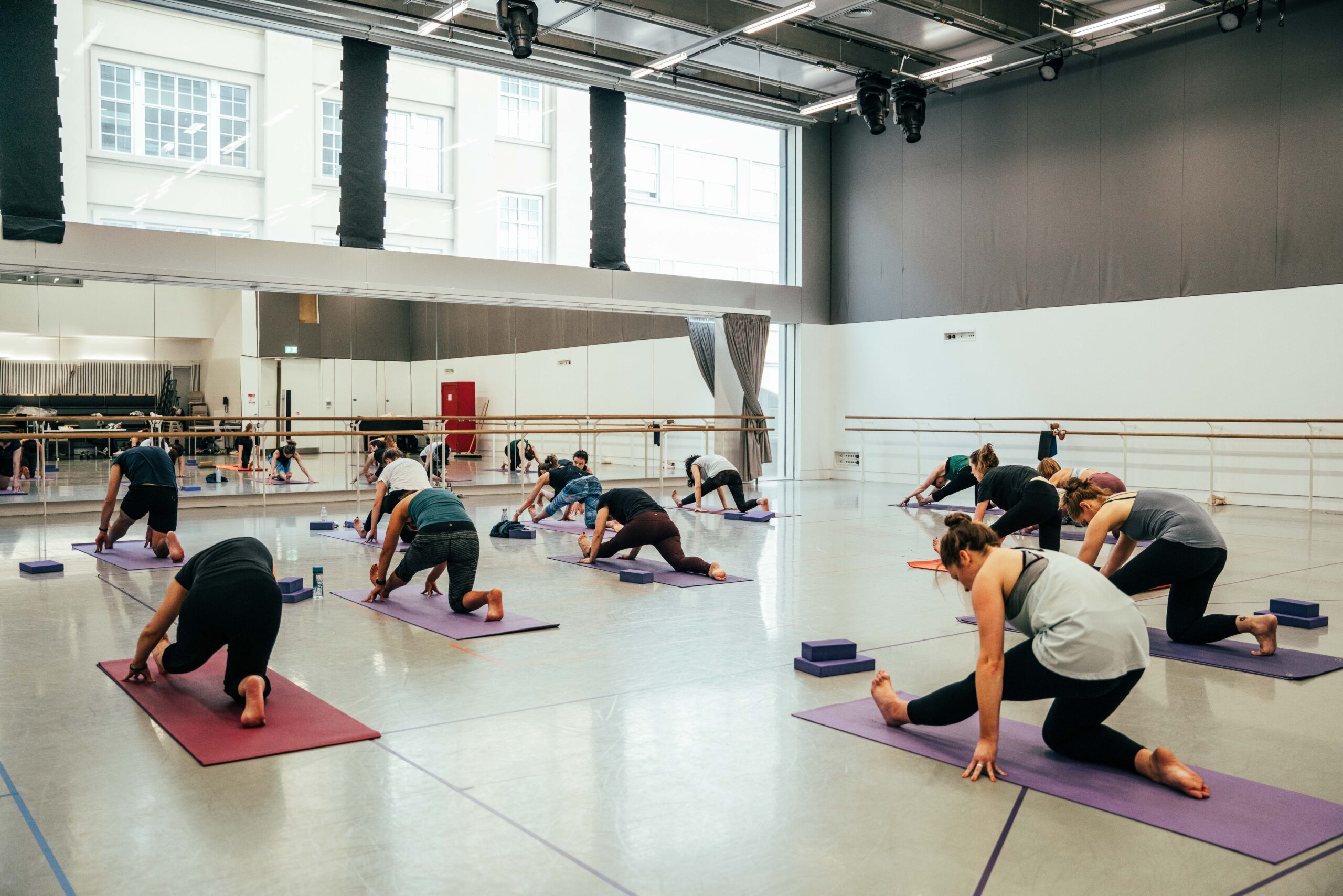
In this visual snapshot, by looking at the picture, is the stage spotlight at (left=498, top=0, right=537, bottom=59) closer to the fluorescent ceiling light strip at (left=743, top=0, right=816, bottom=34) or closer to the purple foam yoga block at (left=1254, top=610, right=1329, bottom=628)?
the fluorescent ceiling light strip at (left=743, top=0, right=816, bottom=34)

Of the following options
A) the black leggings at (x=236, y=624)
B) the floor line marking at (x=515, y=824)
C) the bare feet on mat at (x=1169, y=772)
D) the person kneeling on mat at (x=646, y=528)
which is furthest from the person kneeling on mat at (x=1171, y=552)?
the black leggings at (x=236, y=624)

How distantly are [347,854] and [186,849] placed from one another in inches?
16.6

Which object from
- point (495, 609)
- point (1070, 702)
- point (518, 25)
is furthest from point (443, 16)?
point (1070, 702)

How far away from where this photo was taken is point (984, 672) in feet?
10.2

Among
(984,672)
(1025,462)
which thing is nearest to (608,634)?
(984,672)

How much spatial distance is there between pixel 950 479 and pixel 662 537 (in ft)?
19.2

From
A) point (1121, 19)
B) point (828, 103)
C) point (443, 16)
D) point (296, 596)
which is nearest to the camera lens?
point (296, 596)

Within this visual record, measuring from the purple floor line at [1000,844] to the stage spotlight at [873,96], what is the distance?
11850mm

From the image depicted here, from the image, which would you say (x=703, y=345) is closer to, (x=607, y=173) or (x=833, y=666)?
(x=607, y=173)

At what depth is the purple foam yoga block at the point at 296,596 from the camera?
6.02 metres

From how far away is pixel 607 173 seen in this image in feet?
48.3

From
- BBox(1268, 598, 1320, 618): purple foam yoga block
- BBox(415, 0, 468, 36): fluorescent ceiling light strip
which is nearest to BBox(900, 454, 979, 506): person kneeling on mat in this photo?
BBox(1268, 598, 1320, 618): purple foam yoga block

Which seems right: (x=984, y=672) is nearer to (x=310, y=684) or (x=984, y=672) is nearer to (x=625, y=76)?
(x=310, y=684)

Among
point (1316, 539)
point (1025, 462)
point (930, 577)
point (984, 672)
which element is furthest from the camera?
point (1025, 462)
